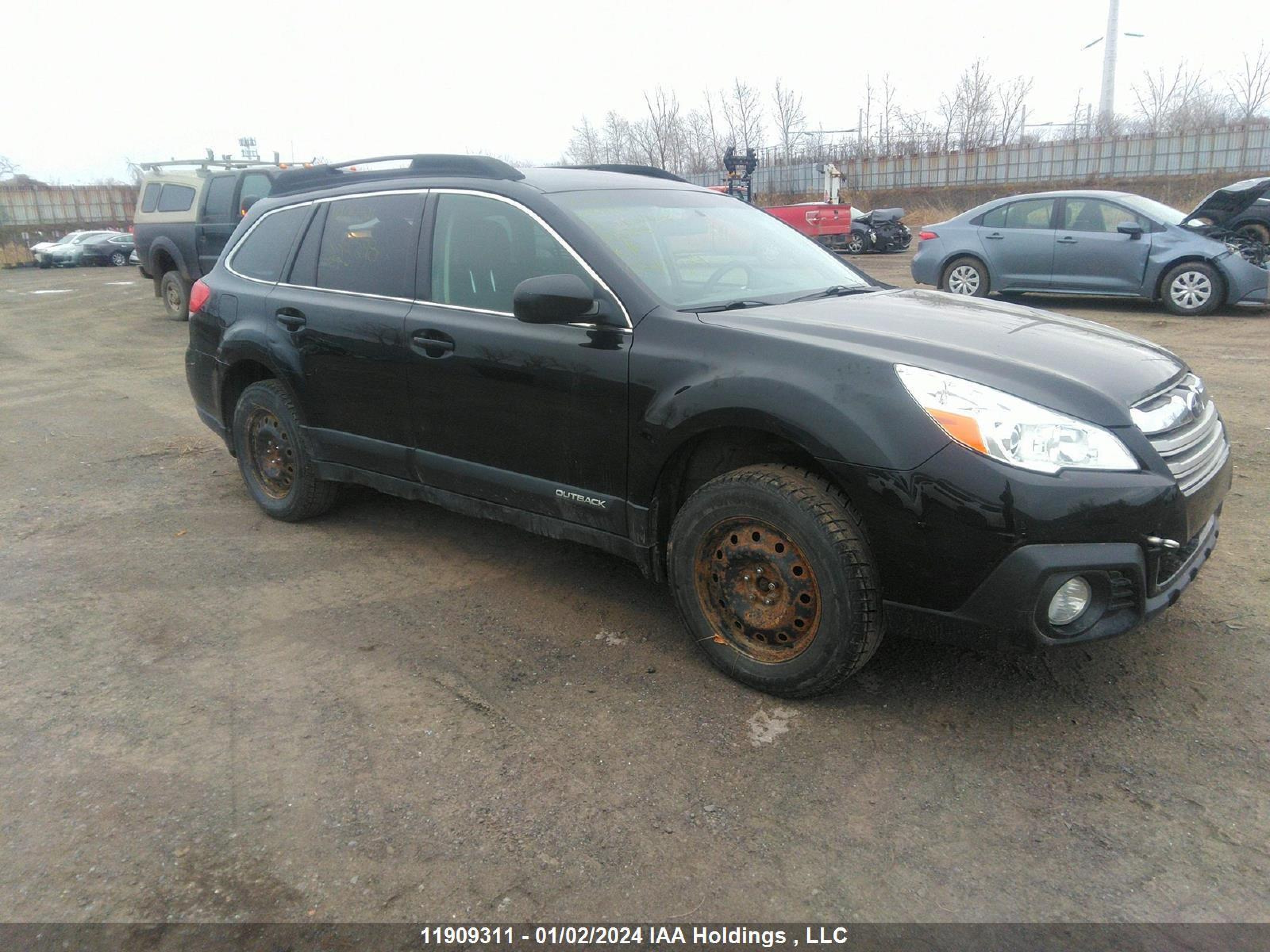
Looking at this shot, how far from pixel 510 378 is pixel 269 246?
2114 millimetres

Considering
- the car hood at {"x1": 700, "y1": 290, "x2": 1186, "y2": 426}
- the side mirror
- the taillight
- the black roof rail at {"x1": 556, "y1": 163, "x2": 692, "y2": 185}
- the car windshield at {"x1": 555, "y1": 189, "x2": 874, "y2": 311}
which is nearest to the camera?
the car hood at {"x1": 700, "y1": 290, "x2": 1186, "y2": 426}

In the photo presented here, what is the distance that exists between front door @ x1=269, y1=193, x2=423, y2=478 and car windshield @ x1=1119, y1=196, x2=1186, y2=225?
10.0m

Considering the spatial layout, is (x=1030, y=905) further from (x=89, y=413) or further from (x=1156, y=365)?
(x=89, y=413)

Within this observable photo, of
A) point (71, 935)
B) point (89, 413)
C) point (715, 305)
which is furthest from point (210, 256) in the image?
point (71, 935)

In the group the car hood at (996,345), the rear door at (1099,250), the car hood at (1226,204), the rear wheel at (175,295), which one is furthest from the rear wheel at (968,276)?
the rear wheel at (175,295)

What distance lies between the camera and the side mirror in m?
3.37

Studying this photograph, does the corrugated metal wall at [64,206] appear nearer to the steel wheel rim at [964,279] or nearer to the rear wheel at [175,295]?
the rear wheel at [175,295]

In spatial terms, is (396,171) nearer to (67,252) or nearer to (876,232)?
(876,232)

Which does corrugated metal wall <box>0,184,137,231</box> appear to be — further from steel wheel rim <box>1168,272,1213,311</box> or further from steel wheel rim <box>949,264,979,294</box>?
steel wheel rim <box>1168,272,1213,311</box>

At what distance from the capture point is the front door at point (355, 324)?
165 inches

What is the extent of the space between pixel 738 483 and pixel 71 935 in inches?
84.1

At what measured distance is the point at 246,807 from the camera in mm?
2717

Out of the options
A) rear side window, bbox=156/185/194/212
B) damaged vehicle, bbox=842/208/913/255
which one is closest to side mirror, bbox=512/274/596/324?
rear side window, bbox=156/185/194/212

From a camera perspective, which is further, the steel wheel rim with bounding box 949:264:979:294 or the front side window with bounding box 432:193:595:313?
the steel wheel rim with bounding box 949:264:979:294
